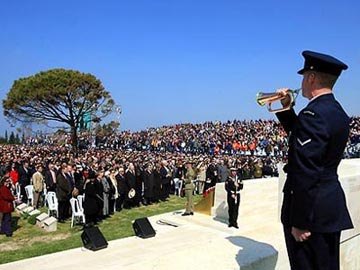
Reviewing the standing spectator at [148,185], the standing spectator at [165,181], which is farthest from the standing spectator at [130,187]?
the standing spectator at [165,181]

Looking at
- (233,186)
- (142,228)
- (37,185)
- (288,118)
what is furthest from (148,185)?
(288,118)

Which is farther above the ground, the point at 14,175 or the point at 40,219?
the point at 14,175

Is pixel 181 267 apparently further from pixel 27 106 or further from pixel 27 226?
pixel 27 106

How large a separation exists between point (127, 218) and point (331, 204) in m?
11.7

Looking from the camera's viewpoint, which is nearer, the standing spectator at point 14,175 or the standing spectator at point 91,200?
the standing spectator at point 91,200

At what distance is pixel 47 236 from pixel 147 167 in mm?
7168

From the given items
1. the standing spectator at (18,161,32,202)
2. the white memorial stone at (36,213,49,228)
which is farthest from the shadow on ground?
the standing spectator at (18,161,32,202)

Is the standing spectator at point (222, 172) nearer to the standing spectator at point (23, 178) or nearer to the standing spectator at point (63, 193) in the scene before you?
the standing spectator at point (63, 193)

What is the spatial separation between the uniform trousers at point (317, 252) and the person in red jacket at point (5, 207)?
973 cm

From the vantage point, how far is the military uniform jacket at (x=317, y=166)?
270cm

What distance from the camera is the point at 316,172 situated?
2699 millimetres

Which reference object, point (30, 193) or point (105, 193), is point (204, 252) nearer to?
point (105, 193)

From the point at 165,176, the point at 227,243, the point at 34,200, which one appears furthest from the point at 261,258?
the point at 165,176

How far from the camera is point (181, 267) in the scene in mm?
3809
